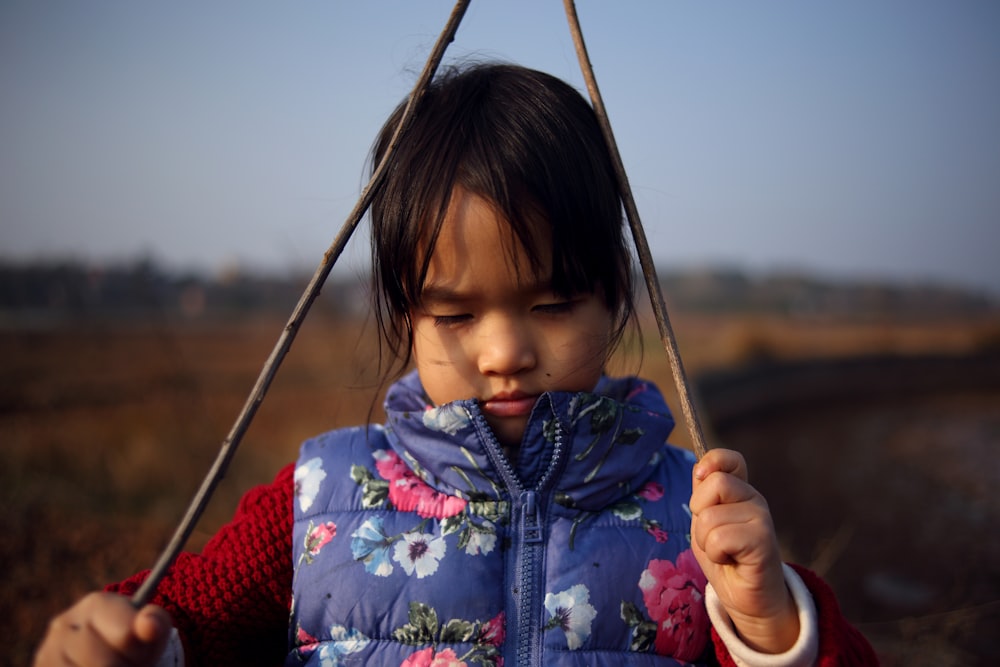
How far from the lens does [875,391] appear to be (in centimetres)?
1238

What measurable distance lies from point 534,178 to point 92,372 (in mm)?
13914

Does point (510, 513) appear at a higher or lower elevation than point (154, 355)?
higher

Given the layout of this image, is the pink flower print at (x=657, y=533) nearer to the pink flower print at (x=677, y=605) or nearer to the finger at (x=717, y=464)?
the pink flower print at (x=677, y=605)

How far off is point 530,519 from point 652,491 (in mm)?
308

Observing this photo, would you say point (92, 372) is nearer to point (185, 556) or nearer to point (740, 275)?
point (185, 556)

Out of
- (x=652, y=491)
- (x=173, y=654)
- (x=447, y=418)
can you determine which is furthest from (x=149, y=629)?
(x=652, y=491)

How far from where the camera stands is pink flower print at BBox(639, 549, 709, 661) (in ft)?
4.74

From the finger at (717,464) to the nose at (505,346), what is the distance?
39 cm

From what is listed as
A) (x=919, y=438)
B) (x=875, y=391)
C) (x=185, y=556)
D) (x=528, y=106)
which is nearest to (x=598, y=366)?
(x=528, y=106)

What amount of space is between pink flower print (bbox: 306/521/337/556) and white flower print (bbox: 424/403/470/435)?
32cm

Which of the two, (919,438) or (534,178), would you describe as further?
(919,438)

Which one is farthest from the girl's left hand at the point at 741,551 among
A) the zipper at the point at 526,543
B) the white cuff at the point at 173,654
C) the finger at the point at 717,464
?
the white cuff at the point at 173,654

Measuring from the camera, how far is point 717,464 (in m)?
1.22

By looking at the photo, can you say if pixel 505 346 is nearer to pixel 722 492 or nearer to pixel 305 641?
pixel 722 492
